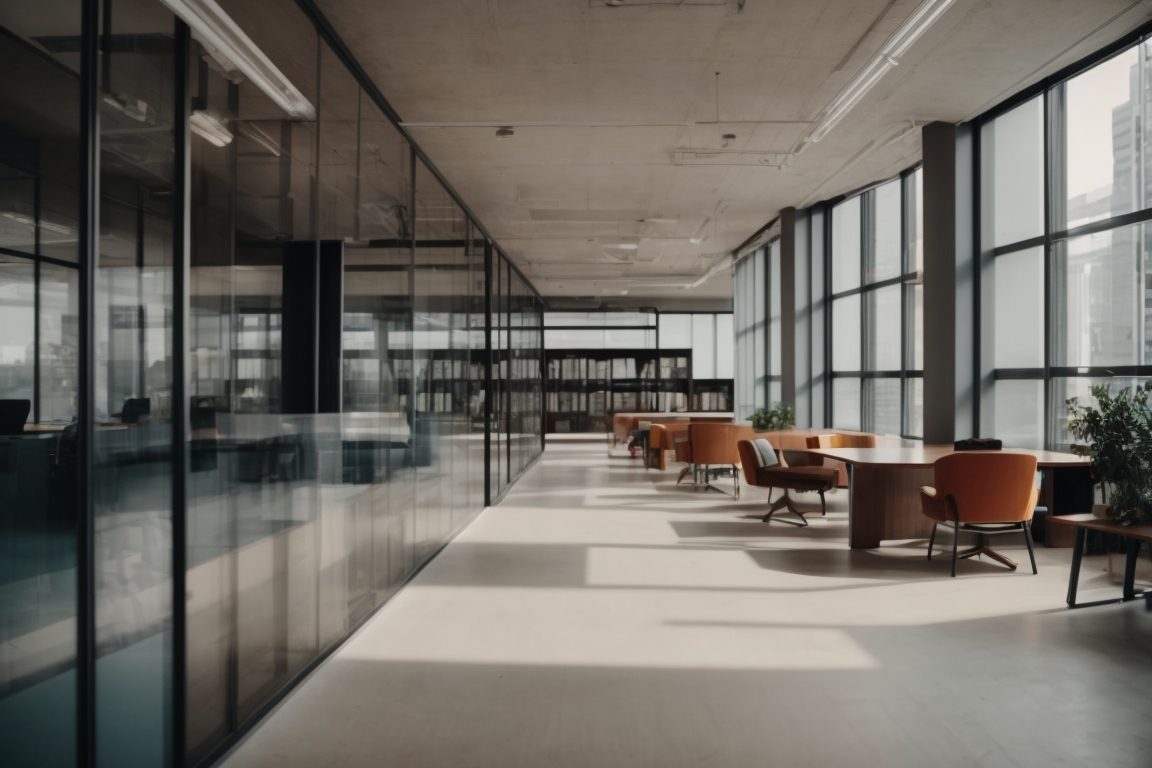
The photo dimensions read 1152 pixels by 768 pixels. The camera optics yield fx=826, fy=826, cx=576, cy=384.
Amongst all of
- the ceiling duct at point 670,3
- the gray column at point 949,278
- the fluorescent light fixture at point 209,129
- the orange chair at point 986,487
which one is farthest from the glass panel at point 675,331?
the fluorescent light fixture at point 209,129

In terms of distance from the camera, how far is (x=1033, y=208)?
315 inches

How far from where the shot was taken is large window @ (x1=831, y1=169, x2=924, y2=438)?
10.4 meters

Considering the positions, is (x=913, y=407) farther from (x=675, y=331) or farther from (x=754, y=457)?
(x=675, y=331)

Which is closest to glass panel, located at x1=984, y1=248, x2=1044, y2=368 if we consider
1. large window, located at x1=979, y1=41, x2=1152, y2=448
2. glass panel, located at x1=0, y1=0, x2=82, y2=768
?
large window, located at x1=979, y1=41, x2=1152, y2=448

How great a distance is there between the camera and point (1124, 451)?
16.4 ft

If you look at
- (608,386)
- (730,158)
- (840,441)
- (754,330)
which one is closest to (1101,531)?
(840,441)

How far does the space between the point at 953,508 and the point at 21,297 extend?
231 inches

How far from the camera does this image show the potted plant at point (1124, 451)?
4.95m

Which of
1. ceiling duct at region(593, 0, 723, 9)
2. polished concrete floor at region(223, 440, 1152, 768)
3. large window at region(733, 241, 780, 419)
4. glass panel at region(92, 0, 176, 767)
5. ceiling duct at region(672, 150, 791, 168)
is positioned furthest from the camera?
large window at region(733, 241, 780, 419)

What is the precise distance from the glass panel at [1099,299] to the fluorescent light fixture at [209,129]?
22.7 ft

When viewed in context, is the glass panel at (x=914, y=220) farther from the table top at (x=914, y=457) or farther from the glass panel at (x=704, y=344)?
the glass panel at (x=704, y=344)

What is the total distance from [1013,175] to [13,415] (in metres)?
8.73

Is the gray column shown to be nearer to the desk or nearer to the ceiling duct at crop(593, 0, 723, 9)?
the desk

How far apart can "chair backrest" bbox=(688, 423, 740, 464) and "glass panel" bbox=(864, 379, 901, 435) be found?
2.03 m
